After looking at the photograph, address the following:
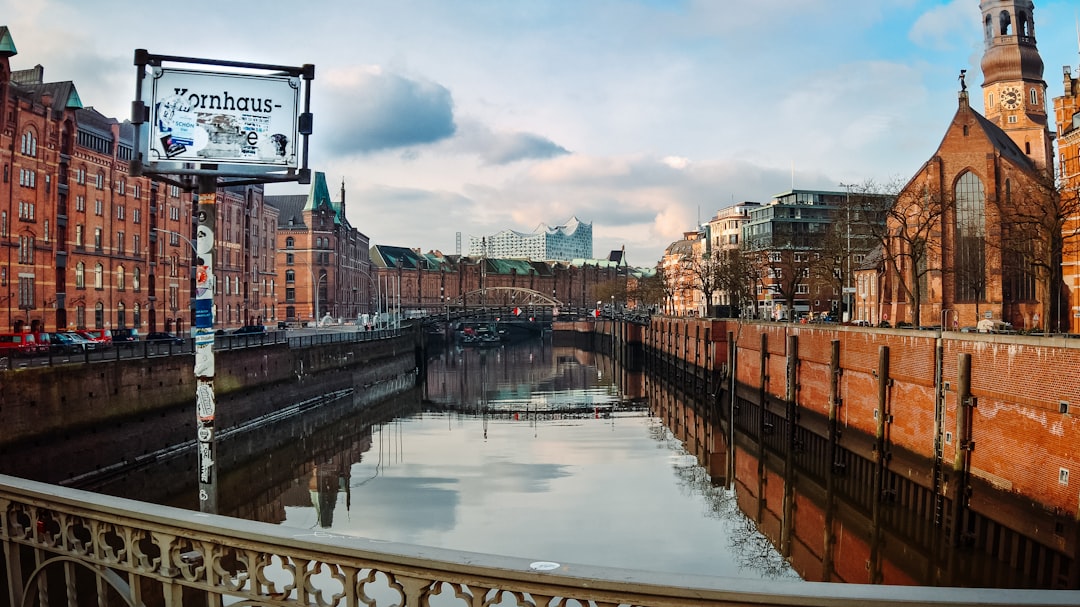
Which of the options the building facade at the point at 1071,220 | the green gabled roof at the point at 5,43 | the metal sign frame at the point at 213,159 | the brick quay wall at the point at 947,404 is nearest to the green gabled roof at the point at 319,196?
the green gabled roof at the point at 5,43

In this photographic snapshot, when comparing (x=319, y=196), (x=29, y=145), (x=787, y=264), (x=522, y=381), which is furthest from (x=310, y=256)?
(x=787, y=264)

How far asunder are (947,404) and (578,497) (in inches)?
472

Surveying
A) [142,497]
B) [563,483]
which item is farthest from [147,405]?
[563,483]

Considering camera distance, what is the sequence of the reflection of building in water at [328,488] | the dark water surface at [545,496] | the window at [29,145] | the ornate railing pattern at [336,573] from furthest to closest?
the window at [29,145], the reflection of building in water at [328,488], the dark water surface at [545,496], the ornate railing pattern at [336,573]

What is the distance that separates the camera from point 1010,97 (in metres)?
95.1

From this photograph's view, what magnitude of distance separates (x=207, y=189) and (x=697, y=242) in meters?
159

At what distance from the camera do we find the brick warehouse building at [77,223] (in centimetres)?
4819

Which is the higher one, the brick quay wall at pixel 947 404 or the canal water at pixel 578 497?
the brick quay wall at pixel 947 404

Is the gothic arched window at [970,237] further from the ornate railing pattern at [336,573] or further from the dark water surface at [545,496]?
the ornate railing pattern at [336,573]

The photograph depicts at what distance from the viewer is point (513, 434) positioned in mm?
44656

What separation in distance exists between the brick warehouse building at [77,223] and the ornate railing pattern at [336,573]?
41.3m

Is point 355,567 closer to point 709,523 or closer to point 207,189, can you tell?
point 207,189

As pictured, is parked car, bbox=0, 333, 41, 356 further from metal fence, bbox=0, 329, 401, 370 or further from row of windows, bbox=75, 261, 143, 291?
row of windows, bbox=75, 261, 143, 291

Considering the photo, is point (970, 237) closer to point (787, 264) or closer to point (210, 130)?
point (787, 264)
